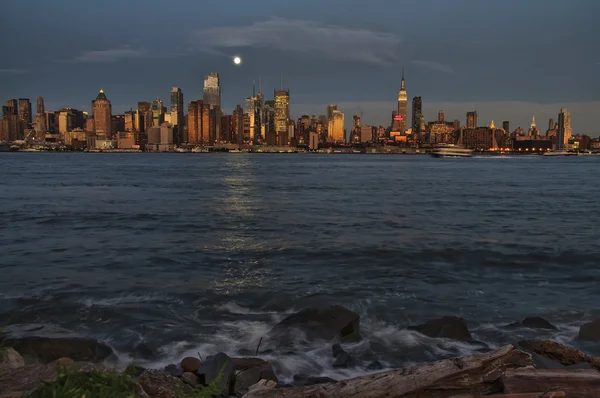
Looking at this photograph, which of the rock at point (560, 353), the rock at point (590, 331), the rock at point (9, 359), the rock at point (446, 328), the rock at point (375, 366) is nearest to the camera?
the rock at point (9, 359)

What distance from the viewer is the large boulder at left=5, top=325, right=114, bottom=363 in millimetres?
10078

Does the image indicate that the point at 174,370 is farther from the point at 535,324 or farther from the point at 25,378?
the point at 535,324

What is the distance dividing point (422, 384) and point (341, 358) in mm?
4563

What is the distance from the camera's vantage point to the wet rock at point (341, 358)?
10.1 metres

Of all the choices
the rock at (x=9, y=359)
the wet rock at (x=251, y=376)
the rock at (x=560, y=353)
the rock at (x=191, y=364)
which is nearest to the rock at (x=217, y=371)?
the wet rock at (x=251, y=376)

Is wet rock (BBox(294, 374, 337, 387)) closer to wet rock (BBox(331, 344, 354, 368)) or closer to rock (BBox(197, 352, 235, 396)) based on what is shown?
wet rock (BBox(331, 344, 354, 368))

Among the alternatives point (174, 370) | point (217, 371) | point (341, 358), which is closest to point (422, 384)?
point (217, 371)

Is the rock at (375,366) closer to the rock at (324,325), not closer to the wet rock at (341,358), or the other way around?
the wet rock at (341,358)

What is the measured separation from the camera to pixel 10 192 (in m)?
53.2

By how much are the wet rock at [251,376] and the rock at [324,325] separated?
7.53 feet

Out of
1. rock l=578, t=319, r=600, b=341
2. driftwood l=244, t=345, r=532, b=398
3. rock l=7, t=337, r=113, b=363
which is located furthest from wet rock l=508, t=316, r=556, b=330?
rock l=7, t=337, r=113, b=363

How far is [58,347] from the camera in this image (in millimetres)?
10312

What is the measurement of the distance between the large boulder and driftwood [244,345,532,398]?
5.84 m

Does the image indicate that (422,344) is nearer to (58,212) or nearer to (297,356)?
(297,356)
